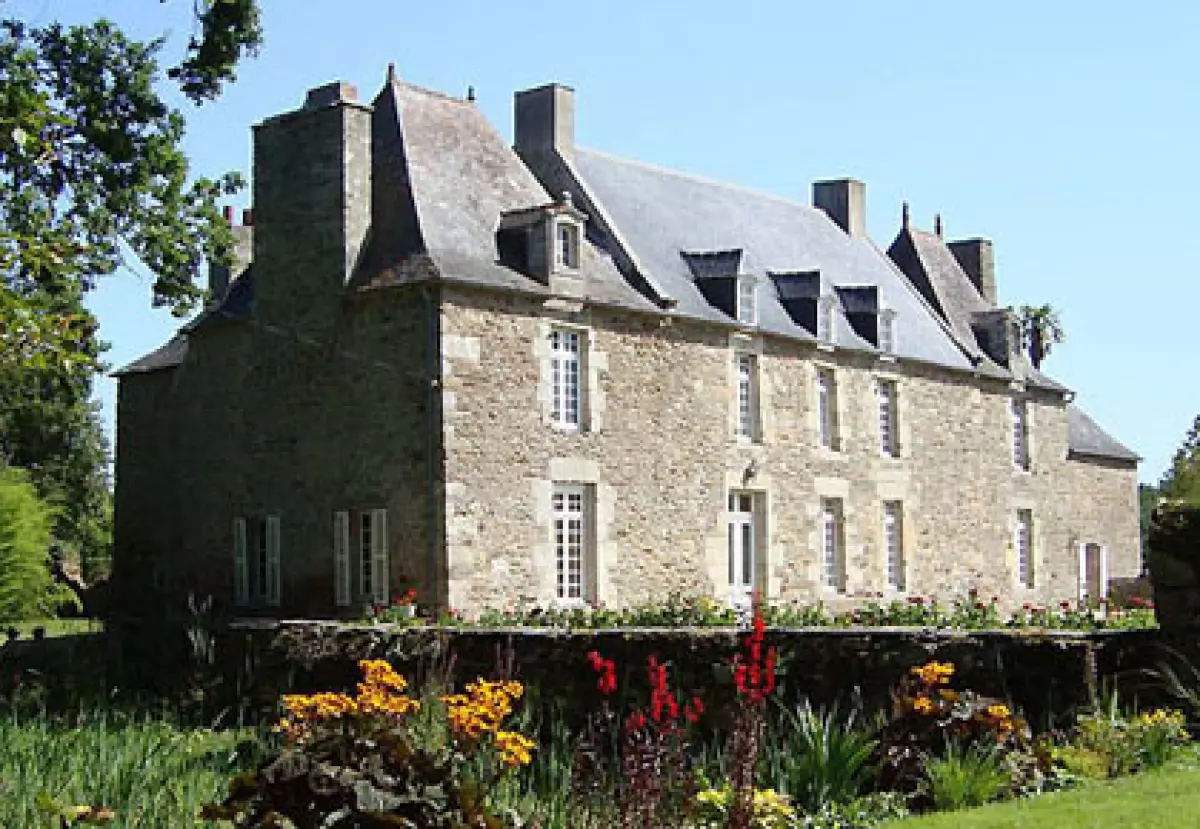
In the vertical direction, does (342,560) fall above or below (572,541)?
below

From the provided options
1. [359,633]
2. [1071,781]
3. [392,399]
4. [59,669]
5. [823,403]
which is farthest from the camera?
[823,403]

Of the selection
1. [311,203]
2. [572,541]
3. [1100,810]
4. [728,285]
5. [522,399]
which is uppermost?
[311,203]

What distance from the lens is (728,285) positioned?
923 inches

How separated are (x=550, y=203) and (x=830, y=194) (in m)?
11.9

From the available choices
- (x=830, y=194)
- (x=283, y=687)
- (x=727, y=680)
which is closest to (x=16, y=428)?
(x=830, y=194)

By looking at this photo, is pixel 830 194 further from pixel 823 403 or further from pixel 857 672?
pixel 857 672

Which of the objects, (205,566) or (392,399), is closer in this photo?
(392,399)

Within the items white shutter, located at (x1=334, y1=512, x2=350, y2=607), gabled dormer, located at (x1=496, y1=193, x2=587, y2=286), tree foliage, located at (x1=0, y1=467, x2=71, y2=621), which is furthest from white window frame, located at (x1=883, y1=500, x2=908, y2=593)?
→ tree foliage, located at (x1=0, y1=467, x2=71, y2=621)

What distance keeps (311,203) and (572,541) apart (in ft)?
18.9

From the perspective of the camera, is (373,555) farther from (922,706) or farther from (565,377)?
(922,706)

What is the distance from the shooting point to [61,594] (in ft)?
92.9

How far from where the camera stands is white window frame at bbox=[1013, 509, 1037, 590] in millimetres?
31156

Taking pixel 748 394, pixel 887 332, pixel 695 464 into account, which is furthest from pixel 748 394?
pixel 887 332

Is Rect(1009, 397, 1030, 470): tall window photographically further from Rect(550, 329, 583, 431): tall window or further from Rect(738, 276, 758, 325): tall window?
Rect(550, 329, 583, 431): tall window
